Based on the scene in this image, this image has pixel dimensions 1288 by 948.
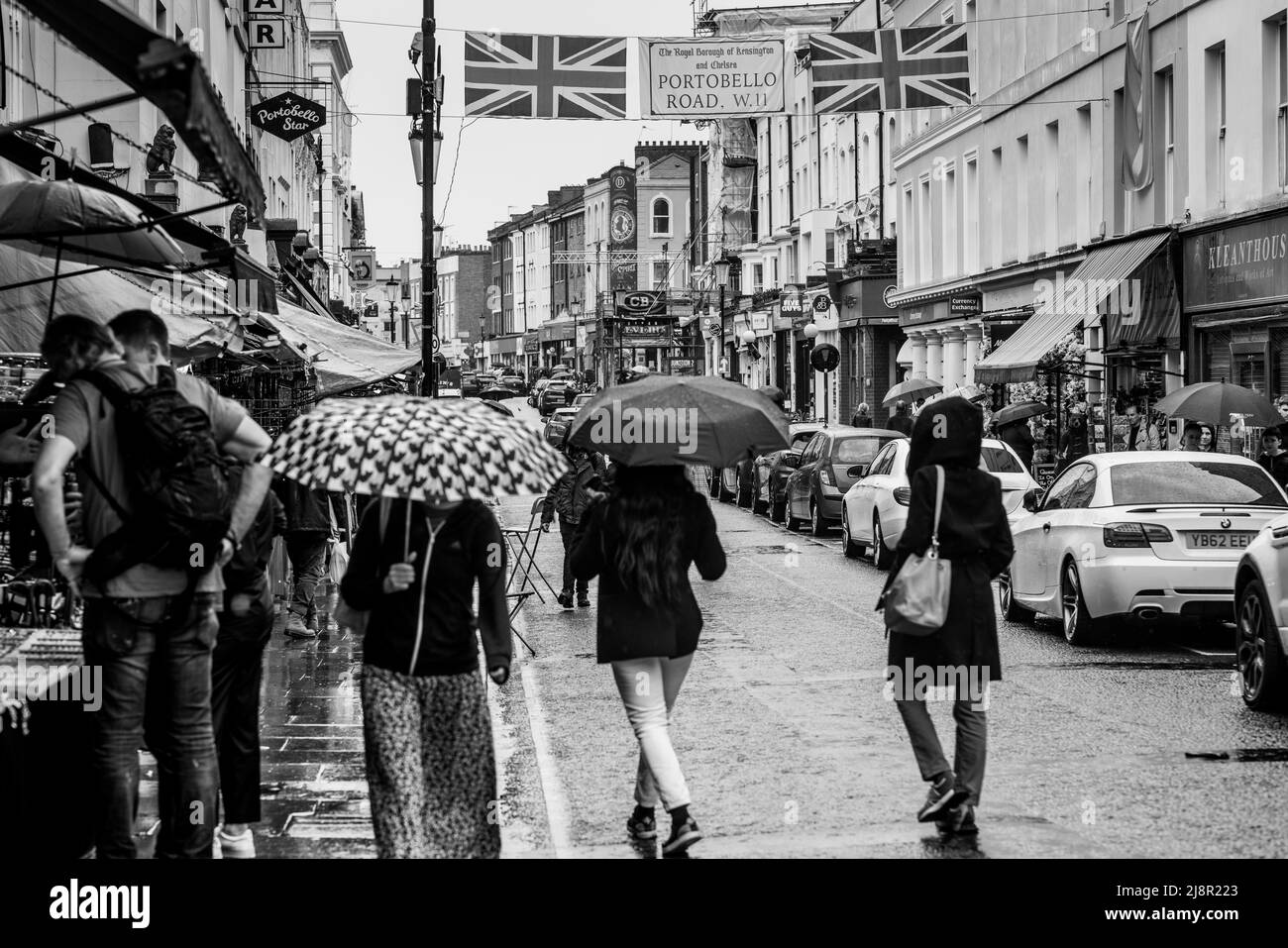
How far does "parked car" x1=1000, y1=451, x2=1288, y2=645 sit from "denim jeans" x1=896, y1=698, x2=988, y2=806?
5371 mm

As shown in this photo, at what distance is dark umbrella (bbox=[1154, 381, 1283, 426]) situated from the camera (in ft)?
60.0

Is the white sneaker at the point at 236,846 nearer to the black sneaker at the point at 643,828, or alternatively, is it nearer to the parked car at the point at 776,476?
the black sneaker at the point at 643,828

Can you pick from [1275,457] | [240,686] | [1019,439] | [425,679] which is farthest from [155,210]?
[1019,439]

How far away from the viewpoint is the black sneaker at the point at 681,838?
22.9 feet

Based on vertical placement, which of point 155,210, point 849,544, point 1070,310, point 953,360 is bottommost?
point 849,544

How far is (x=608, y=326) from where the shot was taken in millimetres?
85125

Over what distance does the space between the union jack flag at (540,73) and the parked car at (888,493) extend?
5.40m

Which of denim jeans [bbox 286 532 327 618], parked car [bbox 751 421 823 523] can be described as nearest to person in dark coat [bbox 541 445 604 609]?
denim jeans [bbox 286 532 327 618]

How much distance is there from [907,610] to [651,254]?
99.6 metres

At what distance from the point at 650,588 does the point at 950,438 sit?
1.53 meters

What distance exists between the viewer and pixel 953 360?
41.0 m
